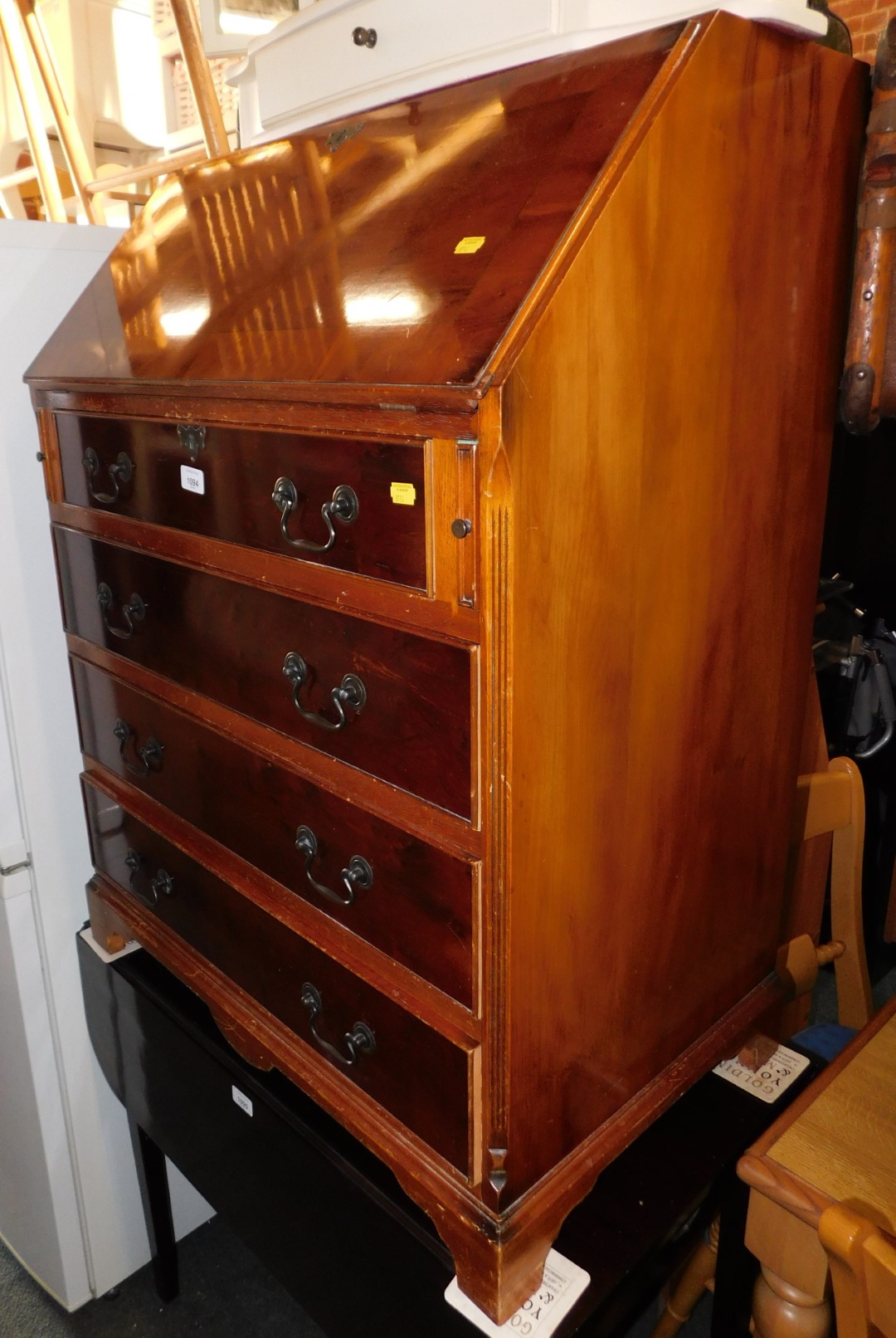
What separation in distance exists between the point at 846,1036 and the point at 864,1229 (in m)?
0.83

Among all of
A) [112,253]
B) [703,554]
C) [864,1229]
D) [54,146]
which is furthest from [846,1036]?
[54,146]

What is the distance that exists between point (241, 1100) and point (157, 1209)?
0.62 m

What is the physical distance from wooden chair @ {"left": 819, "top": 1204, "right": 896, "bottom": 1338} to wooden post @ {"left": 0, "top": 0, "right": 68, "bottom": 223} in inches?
80.2

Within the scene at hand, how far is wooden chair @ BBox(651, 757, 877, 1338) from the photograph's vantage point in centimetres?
133

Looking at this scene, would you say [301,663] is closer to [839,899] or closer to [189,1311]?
[839,899]

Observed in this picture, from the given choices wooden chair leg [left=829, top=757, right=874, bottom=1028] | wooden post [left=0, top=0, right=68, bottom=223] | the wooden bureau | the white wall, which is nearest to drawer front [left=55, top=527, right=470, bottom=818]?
the wooden bureau

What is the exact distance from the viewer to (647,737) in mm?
830

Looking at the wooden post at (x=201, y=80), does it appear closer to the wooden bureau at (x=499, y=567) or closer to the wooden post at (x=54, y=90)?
the wooden bureau at (x=499, y=567)

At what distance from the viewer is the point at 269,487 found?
84 cm

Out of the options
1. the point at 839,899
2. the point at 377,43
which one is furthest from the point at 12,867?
the point at 839,899

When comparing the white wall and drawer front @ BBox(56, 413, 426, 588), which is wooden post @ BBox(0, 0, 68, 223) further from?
drawer front @ BBox(56, 413, 426, 588)

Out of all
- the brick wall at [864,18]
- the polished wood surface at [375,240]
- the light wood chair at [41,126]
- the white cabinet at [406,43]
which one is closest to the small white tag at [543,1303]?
the polished wood surface at [375,240]

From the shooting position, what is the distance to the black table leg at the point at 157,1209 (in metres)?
1.52

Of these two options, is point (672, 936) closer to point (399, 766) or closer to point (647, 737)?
point (647, 737)
